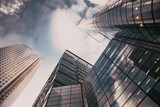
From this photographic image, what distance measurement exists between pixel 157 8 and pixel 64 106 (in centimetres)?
1764

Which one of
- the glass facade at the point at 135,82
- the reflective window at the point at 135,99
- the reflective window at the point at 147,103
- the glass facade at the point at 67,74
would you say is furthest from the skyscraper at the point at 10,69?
the reflective window at the point at 147,103

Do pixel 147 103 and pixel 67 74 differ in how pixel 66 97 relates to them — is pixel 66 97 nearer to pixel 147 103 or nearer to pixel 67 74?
pixel 67 74

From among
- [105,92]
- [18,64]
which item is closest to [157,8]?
[105,92]

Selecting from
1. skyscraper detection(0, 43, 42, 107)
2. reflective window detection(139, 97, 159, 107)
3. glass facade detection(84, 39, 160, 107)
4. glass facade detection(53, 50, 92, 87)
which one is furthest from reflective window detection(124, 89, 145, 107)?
skyscraper detection(0, 43, 42, 107)

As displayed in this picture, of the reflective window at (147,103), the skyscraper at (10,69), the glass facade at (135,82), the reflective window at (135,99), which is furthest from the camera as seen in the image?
the skyscraper at (10,69)

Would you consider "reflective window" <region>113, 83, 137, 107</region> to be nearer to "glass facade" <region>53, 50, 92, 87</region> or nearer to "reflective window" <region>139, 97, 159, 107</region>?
"reflective window" <region>139, 97, 159, 107</region>

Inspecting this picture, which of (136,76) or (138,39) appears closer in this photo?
(136,76)

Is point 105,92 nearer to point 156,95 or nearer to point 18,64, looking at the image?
point 156,95

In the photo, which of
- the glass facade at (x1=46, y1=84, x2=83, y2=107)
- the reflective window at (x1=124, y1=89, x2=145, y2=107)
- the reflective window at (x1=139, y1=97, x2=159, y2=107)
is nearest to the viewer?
the reflective window at (x1=139, y1=97, x2=159, y2=107)

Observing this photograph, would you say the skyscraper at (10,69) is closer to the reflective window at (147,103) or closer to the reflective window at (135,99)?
→ the reflective window at (135,99)

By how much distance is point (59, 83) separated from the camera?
95.0ft

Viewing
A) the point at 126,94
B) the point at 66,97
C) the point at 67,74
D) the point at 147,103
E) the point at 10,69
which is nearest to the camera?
the point at 147,103

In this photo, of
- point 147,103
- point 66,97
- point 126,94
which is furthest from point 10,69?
point 147,103

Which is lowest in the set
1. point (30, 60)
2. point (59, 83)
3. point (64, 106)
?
point (30, 60)
